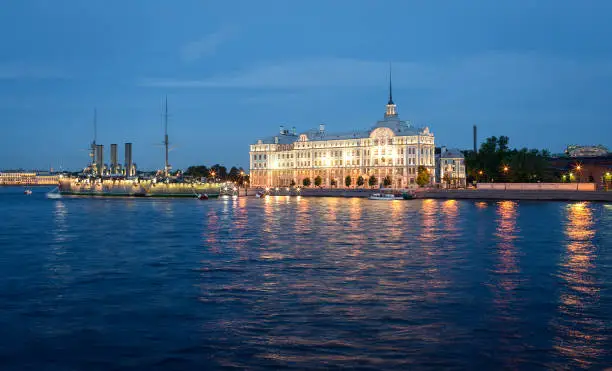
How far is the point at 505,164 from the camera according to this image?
429 feet

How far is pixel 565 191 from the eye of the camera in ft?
341

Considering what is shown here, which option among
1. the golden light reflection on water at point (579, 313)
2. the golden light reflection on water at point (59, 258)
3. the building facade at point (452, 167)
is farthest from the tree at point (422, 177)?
the golden light reflection on water at point (579, 313)

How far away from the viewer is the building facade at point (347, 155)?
160875 mm

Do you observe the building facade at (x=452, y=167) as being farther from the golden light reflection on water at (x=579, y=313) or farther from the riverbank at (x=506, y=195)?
the golden light reflection on water at (x=579, y=313)

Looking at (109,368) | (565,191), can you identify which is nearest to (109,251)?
(109,368)

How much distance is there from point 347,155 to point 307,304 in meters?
153

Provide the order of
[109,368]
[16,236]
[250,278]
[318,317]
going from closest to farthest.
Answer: [109,368], [318,317], [250,278], [16,236]

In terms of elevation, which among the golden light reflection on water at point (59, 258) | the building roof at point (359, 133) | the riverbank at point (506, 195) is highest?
the building roof at point (359, 133)

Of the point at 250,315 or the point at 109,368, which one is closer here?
the point at 109,368

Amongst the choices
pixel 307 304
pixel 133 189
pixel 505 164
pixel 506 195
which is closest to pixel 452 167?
pixel 505 164

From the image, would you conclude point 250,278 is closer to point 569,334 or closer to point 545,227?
point 569,334

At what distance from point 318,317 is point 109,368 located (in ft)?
19.6

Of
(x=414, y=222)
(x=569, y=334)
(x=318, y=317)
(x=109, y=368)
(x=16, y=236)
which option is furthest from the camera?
(x=414, y=222)

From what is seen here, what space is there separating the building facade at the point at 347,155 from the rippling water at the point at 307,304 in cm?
12350
